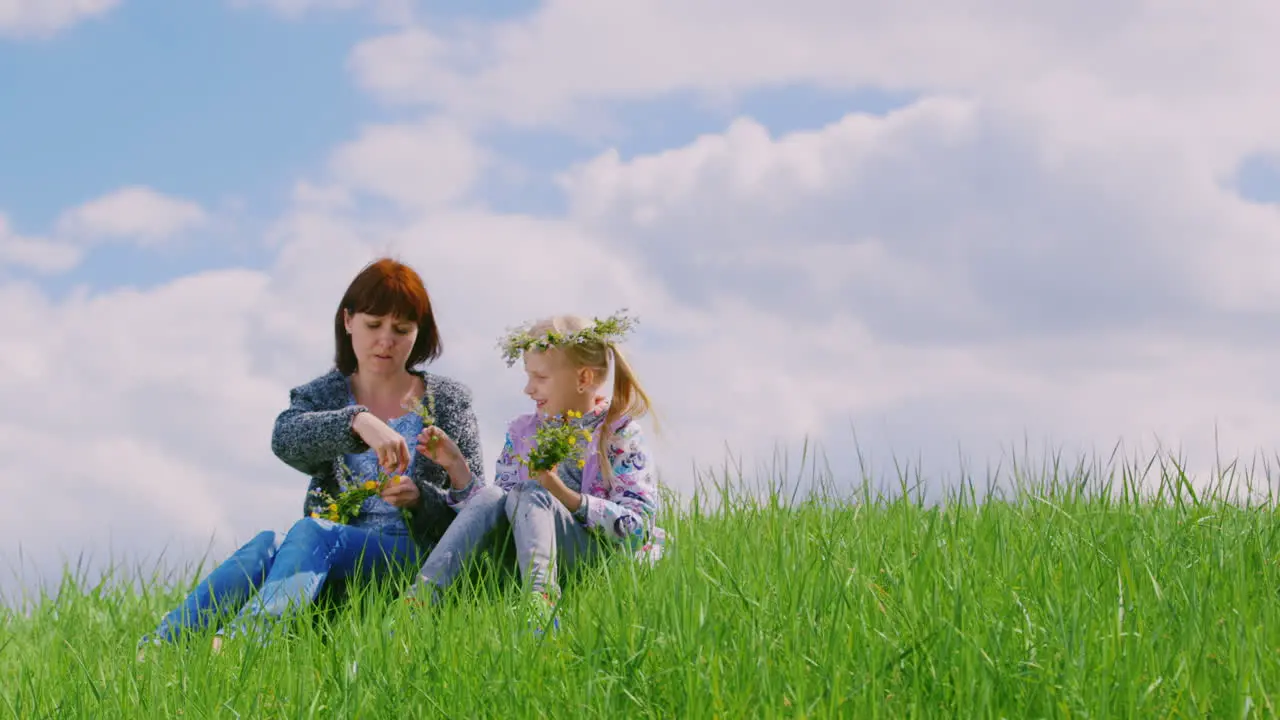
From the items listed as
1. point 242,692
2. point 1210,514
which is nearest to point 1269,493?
point 1210,514

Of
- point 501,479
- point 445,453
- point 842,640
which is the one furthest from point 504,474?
point 842,640

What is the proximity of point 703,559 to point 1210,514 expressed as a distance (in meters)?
2.12

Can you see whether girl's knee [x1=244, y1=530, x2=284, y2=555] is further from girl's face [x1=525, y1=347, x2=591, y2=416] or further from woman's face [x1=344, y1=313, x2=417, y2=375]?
girl's face [x1=525, y1=347, x2=591, y2=416]

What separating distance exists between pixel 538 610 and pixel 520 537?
0.50 metres

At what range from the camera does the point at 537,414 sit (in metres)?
5.49

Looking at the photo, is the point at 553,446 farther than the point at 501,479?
No

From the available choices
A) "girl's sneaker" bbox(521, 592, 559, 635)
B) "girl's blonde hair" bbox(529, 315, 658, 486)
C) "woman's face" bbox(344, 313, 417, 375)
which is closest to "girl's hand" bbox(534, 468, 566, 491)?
"girl's blonde hair" bbox(529, 315, 658, 486)

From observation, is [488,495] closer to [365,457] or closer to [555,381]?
[555,381]

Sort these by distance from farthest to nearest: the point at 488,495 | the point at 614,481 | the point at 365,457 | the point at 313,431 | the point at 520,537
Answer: the point at 365,457, the point at 313,431, the point at 614,481, the point at 488,495, the point at 520,537

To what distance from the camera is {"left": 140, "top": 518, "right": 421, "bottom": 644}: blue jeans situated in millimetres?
4648

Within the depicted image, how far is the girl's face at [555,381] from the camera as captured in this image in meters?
5.23

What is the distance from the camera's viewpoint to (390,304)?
5.45 meters

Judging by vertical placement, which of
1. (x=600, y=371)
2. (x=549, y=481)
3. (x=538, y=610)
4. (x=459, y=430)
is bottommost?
(x=538, y=610)

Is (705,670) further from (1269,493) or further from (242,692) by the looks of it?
(1269,493)
